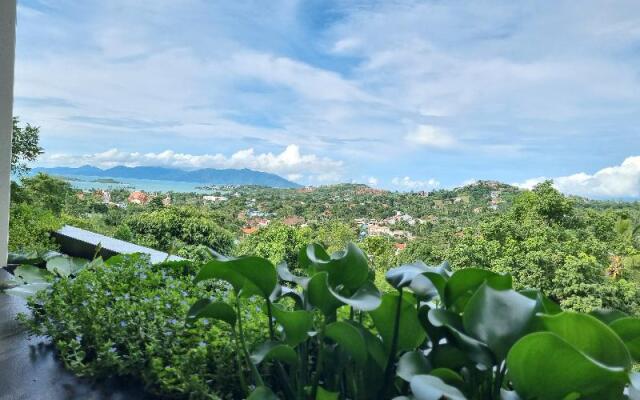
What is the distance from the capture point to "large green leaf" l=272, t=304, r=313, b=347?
81 centimetres

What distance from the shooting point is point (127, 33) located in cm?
765

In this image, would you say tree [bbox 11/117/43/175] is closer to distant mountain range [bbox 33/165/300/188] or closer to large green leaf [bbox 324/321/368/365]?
distant mountain range [bbox 33/165/300/188]

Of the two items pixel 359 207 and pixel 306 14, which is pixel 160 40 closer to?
pixel 306 14

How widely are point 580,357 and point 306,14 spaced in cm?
789

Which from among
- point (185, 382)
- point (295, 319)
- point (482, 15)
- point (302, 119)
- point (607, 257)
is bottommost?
point (607, 257)

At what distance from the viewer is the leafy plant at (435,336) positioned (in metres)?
0.58

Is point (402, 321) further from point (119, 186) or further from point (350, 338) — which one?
point (119, 186)

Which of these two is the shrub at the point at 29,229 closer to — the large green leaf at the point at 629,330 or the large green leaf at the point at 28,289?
the large green leaf at the point at 28,289

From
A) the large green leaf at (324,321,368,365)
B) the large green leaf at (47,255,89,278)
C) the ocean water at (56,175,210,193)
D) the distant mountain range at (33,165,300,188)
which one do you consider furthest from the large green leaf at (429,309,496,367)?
the distant mountain range at (33,165,300,188)

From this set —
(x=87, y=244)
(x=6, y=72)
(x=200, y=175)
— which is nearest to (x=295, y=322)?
(x=6, y=72)

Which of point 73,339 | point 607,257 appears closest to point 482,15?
point 607,257

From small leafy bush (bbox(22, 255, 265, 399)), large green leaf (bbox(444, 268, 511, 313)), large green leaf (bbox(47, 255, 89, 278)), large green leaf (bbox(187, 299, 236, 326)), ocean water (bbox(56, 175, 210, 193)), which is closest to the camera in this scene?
large green leaf (bbox(444, 268, 511, 313))

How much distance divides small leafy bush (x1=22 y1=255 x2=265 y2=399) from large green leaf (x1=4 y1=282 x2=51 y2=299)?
102 mm

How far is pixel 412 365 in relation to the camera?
74cm
